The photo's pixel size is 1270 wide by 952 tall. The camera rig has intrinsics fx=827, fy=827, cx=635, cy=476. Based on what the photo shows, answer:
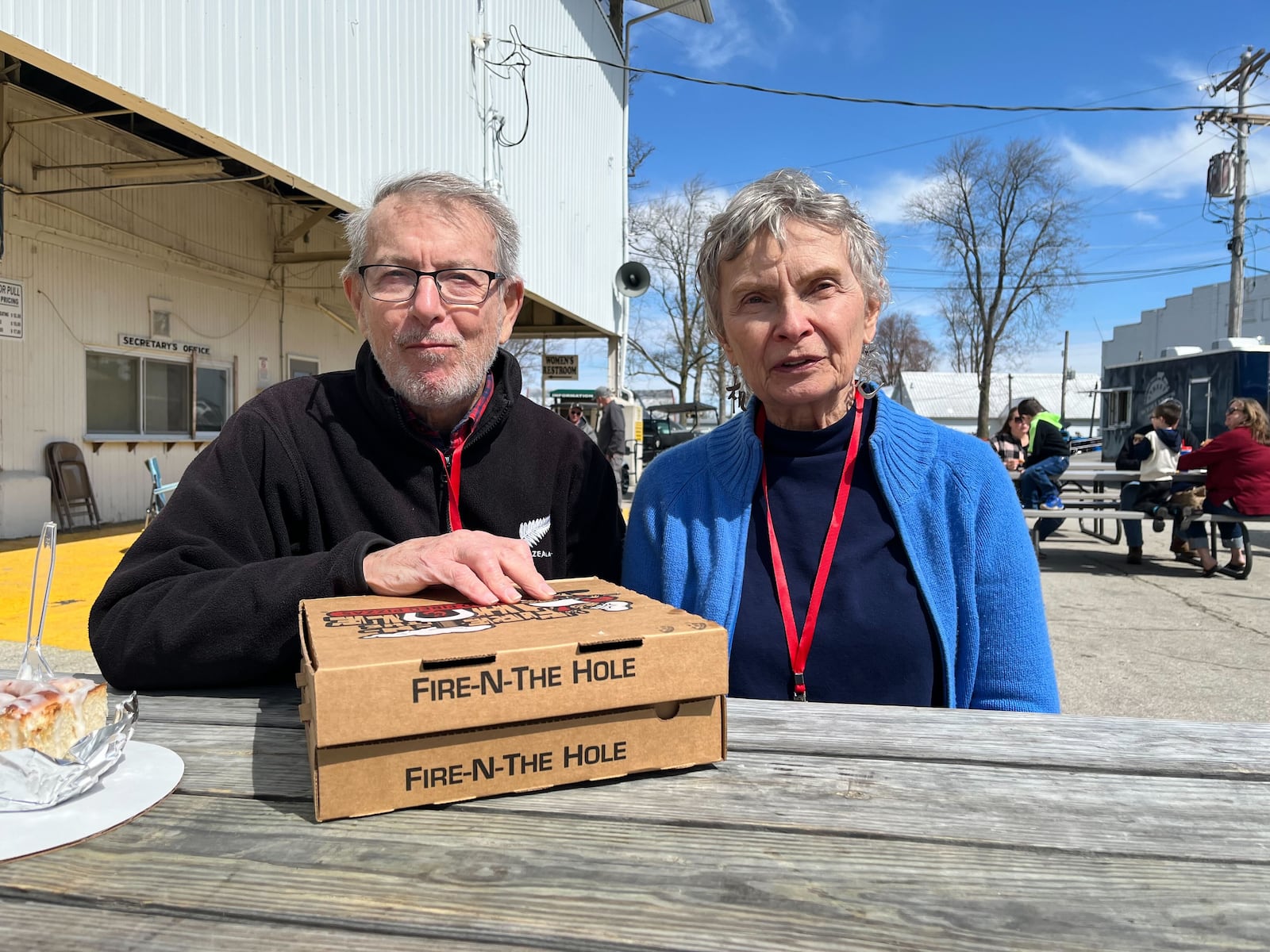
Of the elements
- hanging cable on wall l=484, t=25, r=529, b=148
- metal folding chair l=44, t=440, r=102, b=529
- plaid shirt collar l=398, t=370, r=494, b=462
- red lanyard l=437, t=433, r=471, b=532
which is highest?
hanging cable on wall l=484, t=25, r=529, b=148

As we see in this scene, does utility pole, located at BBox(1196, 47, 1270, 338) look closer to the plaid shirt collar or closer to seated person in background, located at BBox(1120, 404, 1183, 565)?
seated person in background, located at BBox(1120, 404, 1183, 565)

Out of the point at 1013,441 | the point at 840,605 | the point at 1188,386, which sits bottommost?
the point at 840,605

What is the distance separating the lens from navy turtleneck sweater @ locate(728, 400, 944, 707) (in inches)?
71.9

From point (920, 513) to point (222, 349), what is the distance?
36.0 ft

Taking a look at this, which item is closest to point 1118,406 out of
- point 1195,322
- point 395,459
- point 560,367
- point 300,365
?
point 560,367

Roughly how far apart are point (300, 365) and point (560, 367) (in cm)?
442

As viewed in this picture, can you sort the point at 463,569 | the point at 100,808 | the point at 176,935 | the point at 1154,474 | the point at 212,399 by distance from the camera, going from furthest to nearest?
the point at 212,399
the point at 1154,474
the point at 463,569
the point at 100,808
the point at 176,935

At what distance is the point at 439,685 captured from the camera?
98 centimetres

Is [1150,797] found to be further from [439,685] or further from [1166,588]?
[1166,588]

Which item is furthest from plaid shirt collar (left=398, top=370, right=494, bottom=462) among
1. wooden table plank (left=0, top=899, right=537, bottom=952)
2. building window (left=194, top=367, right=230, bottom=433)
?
building window (left=194, top=367, right=230, bottom=433)

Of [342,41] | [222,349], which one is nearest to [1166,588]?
[342,41]

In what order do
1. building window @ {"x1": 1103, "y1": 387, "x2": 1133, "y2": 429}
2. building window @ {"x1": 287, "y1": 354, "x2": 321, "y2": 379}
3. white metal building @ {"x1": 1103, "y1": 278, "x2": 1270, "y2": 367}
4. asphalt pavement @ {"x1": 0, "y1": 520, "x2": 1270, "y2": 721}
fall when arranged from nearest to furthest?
1. asphalt pavement @ {"x1": 0, "y1": 520, "x2": 1270, "y2": 721}
2. building window @ {"x1": 287, "y1": 354, "x2": 321, "y2": 379}
3. building window @ {"x1": 1103, "y1": 387, "x2": 1133, "y2": 429}
4. white metal building @ {"x1": 1103, "y1": 278, "x2": 1270, "y2": 367}

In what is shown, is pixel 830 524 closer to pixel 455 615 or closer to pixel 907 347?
pixel 455 615

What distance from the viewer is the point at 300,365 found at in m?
12.5
